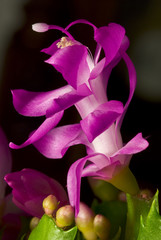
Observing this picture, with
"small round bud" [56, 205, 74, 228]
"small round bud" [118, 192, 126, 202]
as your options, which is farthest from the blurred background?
"small round bud" [56, 205, 74, 228]

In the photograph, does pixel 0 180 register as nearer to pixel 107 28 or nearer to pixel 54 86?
pixel 107 28

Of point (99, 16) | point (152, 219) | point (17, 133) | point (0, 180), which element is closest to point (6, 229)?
point (0, 180)

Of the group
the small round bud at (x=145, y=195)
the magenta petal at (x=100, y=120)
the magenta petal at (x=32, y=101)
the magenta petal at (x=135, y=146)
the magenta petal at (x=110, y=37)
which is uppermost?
the magenta petal at (x=110, y=37)

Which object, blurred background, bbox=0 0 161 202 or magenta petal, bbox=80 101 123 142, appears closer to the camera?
magenta petal, bbox=80 101 123 142

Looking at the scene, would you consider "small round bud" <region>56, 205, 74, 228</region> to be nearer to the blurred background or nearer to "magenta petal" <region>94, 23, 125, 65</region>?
"magenta petal" <region>94, 23, 125, 65</region>

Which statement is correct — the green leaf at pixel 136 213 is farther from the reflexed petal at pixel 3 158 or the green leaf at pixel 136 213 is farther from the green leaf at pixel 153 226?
the reflexed petal at pixel 3 158

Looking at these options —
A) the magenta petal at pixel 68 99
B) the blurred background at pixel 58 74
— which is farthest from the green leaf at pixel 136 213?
the blurred background at pixel 58 74
